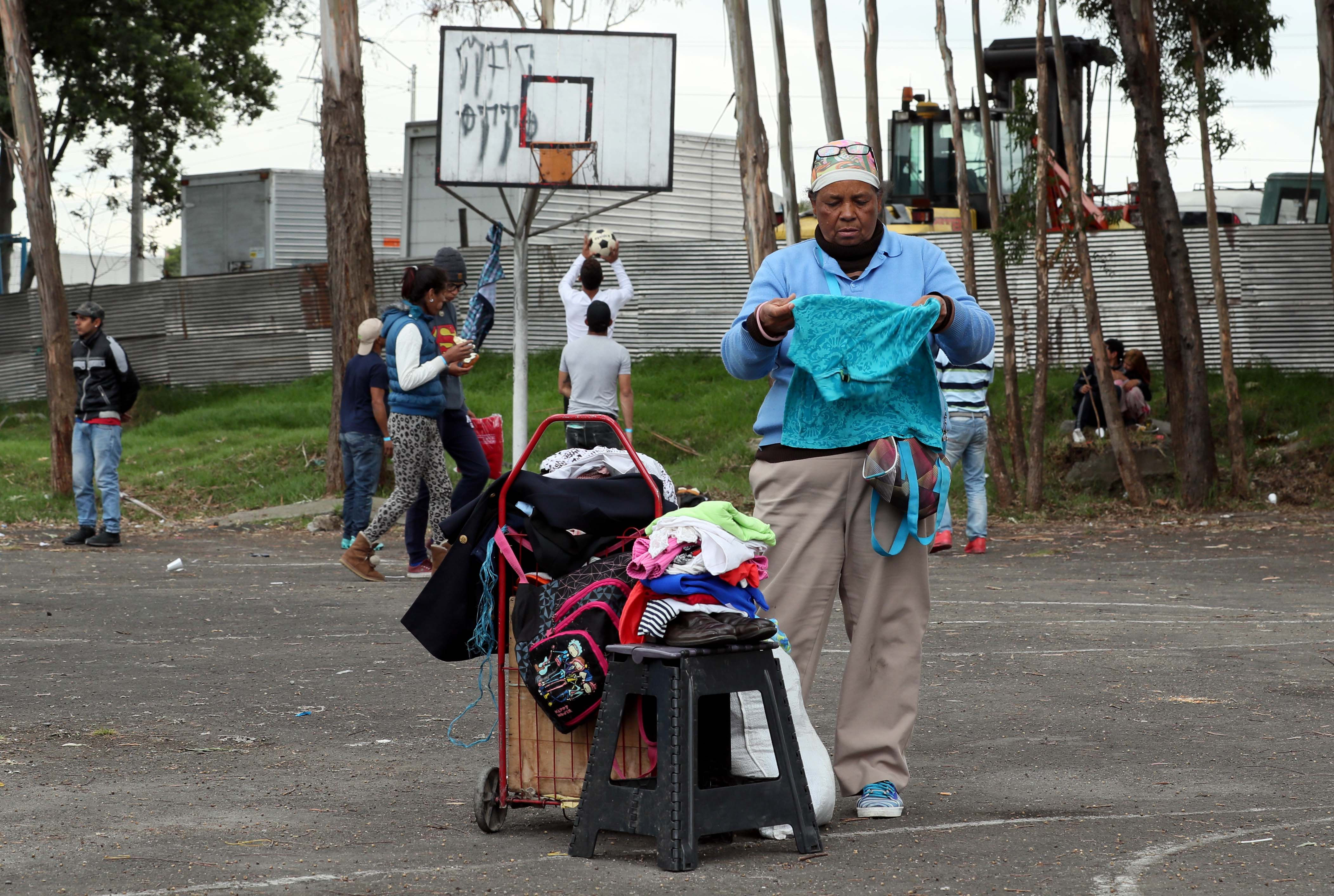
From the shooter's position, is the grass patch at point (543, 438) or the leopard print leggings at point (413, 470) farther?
the grass patch at point (543, 438)

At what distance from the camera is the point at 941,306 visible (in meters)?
4.56

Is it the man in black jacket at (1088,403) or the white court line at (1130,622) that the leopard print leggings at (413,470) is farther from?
the man in black jacket at (1088,403)

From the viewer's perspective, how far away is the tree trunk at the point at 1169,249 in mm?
15578

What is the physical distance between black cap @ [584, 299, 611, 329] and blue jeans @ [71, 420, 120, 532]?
13.6 feet

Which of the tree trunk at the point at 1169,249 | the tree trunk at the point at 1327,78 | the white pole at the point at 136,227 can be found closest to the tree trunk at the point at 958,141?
the tree trunk at the point at 1169,249

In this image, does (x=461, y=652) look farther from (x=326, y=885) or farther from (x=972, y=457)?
(x=972, y=457)

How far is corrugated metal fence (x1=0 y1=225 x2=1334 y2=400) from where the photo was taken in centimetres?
2033

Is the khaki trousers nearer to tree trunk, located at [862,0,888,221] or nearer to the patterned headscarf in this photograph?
the patterned headscarf

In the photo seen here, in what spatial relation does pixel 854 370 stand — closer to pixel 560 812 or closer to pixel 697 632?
pixel 697 632

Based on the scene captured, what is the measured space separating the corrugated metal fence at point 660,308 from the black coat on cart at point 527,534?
12447mm

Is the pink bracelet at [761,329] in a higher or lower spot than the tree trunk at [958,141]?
lower

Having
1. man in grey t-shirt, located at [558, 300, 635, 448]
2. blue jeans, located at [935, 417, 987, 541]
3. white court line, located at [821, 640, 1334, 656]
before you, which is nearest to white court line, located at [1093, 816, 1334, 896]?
white court line, located at [821, 640, 1334, 656]

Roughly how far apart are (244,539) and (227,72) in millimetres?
22044

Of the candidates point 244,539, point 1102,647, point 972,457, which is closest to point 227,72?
point 244,539
